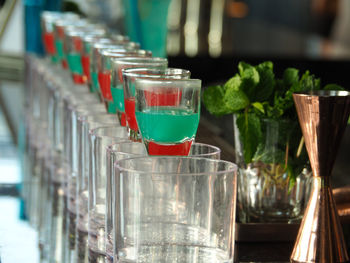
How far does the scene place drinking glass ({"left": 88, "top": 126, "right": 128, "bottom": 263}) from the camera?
2.55ft

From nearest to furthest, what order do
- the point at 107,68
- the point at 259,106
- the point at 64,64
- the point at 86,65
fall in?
the point at 259,106, the point at 107,68, the point at 86,65, the point at 64,64

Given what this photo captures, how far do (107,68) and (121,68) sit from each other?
0.34ft

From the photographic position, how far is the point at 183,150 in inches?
27.8

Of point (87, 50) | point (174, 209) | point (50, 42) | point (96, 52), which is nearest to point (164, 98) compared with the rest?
point (174, 209)

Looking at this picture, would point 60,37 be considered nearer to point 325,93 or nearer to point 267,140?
point 267,140

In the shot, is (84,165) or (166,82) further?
(84,165)

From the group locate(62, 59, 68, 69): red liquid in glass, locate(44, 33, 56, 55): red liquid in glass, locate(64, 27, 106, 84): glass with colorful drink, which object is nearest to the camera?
locate(64, 27, 106, 84): glass with colorful drink

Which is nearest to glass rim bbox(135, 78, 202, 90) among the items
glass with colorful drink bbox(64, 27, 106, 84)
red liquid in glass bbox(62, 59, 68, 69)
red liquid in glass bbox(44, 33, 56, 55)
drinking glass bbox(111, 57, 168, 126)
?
drinking glass bbox(111, 57, 168, 126)

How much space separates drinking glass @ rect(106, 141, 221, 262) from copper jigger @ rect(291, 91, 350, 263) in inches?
3.6

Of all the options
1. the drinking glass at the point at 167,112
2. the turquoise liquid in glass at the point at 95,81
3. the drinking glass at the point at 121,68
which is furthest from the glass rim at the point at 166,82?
the turquoise liquid in glass at the point at 95,81

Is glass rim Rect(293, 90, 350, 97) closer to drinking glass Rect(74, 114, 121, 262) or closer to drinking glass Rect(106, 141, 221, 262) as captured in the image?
drinking glass Rect(106, 141, 221, 262)

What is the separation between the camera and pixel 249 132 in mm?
831

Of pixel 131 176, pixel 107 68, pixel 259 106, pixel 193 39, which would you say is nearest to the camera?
pixel 131 176

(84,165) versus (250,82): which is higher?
(250,82)
